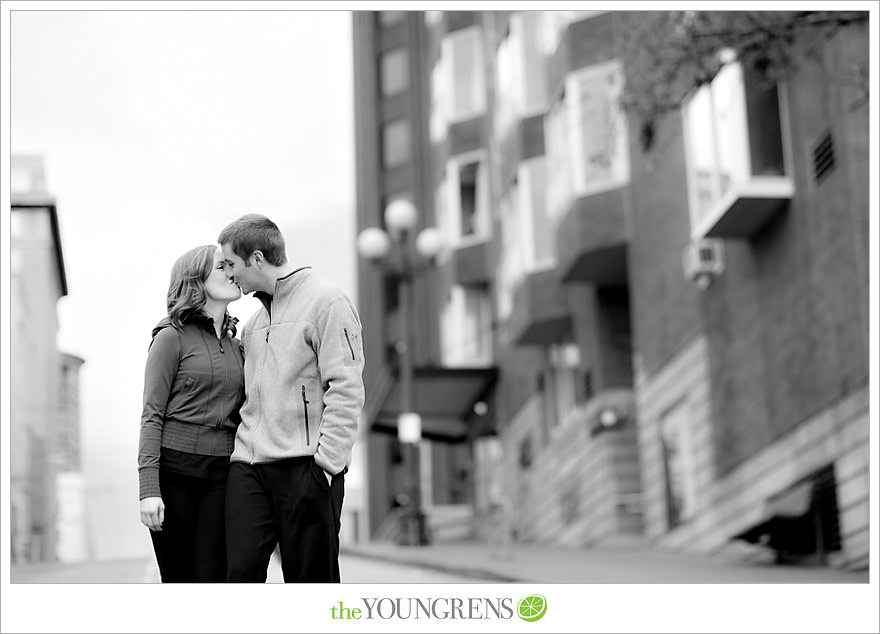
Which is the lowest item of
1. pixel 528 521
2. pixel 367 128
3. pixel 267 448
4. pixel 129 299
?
pixel 528 521

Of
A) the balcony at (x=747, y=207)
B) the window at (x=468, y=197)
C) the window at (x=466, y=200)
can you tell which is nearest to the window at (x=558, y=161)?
the balcony at (x=747, y=207)

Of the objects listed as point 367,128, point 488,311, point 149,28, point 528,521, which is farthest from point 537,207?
point 367,128

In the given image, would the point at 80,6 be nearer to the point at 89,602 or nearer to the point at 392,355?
the point at 89,602

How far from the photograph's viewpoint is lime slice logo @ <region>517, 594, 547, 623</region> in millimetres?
6379

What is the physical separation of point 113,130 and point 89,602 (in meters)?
2.61

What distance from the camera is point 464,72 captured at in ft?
108

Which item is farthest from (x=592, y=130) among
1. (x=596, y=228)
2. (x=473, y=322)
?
(x=473, y=322)

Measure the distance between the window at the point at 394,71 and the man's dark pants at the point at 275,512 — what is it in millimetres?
47963

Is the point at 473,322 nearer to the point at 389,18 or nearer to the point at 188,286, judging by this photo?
the point at 389,18

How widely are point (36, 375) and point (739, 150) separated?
9.48 m

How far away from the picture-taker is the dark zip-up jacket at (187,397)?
4.95m

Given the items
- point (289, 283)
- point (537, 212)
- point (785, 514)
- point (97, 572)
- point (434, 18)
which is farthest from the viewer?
point (434, 18)

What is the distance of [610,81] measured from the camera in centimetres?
2094

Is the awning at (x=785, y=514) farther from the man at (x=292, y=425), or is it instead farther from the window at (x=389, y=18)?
the window at (x=389, y=18)
